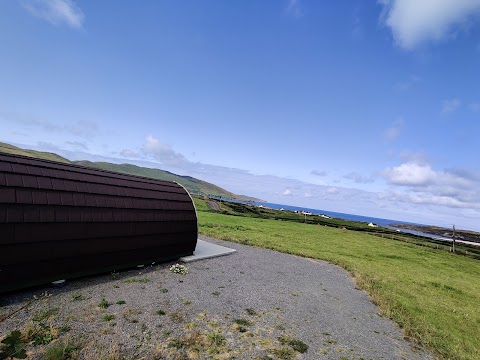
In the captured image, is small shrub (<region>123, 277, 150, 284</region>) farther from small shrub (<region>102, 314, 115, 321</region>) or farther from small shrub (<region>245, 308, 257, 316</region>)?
small shrub (<region>245, 308, 257, 316</region>)

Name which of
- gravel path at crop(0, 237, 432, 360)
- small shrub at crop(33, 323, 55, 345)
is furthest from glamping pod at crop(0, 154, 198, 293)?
small shrub at crop(33, 323, 55, 345)

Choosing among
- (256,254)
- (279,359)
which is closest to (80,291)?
(279,359)

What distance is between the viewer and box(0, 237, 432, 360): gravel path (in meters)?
7.75

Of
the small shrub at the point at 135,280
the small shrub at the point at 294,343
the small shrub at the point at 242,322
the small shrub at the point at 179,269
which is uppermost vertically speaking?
the small shrub at the point at 179,269

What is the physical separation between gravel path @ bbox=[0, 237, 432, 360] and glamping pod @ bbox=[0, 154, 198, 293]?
775mm

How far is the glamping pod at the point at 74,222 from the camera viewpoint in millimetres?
9625

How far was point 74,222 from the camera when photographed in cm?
1109

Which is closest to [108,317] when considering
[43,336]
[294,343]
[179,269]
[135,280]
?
[43,336]

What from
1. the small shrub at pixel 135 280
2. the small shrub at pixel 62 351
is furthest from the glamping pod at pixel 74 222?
the small shrub at pixel 62 351

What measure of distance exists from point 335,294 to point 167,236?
9.26 m

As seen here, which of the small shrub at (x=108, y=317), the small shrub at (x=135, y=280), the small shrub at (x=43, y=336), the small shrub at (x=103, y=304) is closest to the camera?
the small shrub at (x=43, y=336)

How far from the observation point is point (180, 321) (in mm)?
9195

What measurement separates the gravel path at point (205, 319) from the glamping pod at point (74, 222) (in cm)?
77

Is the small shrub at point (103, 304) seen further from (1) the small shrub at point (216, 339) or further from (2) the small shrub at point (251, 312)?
(2) the small shrub at point (251, 312)
